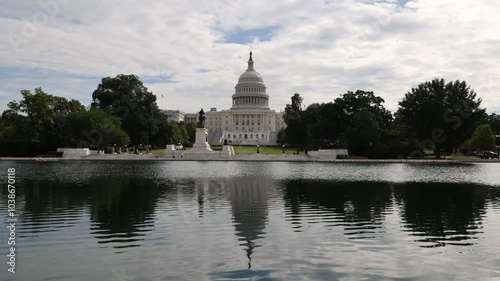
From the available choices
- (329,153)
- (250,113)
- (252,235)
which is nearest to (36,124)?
(329,153)

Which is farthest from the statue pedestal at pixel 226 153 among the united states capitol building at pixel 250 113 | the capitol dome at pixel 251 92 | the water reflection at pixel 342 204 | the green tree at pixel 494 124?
the capitol dome at pixel 251 92

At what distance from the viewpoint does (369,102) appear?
70.9m

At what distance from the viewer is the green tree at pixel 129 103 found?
253ft

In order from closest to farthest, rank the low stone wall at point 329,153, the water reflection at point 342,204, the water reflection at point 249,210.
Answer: the water reflection at point 249,210, the water reflection at point 342,204, the low stone wall at point 329,153

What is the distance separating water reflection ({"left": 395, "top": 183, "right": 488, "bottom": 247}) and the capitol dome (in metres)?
148

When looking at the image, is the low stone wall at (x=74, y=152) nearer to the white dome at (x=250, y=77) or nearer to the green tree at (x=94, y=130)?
the green tree at (x=94, y=130)

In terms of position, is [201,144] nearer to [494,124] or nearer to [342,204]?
[342,204]

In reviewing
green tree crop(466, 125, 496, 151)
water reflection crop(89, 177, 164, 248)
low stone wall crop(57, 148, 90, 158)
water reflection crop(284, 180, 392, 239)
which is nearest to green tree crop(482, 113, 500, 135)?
green tree crop(466, 125, 496, 151)

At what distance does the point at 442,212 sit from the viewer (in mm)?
16875

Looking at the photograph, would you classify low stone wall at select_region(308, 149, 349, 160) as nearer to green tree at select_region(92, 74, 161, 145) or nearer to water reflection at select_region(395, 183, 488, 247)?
green tree at select_region(92, 74, 161, 145)

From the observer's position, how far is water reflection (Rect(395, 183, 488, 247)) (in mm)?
12688

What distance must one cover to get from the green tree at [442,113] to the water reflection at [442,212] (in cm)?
3989

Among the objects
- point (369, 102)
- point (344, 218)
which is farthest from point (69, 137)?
point (344, 218)

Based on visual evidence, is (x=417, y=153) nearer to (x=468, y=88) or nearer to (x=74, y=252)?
(x=468, y=88)
